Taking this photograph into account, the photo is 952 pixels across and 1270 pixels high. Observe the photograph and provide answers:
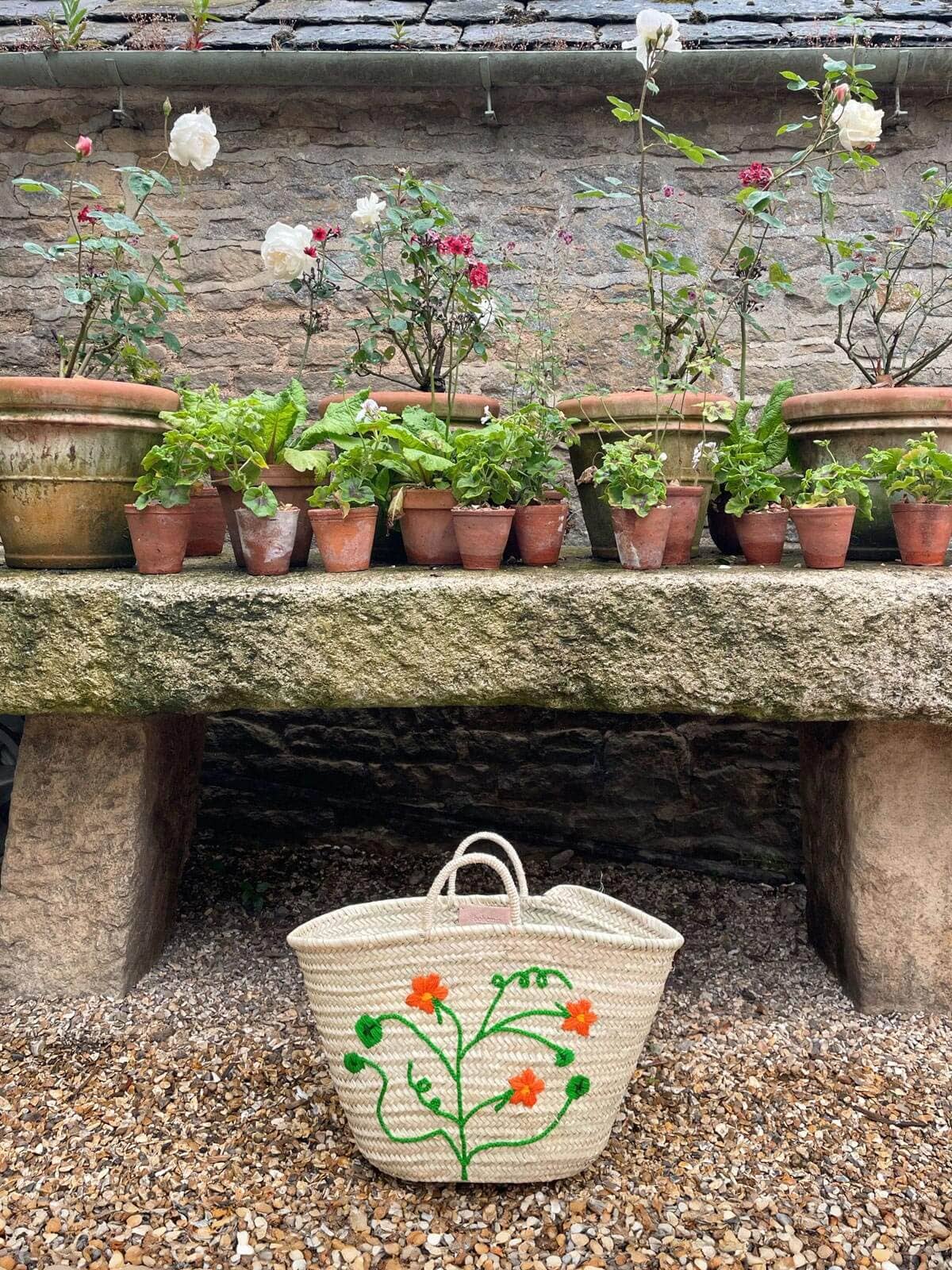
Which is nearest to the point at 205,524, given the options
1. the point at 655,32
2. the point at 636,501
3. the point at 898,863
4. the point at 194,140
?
the point at 194,140

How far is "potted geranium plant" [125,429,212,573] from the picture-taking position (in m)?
1.97

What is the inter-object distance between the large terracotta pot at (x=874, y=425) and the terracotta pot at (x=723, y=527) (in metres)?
0.25

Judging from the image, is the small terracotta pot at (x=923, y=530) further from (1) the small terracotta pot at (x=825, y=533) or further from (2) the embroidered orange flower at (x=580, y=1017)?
(2) the embroidered orange flower at (x=580, y=1017)

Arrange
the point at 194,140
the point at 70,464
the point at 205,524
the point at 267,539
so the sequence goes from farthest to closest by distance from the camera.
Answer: the point at 205,524
the point at 194,140
the point at 70,464
the point at 267,539

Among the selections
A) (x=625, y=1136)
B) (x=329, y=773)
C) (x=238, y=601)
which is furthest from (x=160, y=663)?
(x=329, y=773)

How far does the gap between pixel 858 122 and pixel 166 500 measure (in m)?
1.77

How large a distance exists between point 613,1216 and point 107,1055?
3.52 feet

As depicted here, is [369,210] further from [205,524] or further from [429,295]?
[205,524]

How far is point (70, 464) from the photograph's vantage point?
2.09 meters

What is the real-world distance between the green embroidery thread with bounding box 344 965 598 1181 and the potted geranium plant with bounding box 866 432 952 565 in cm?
122

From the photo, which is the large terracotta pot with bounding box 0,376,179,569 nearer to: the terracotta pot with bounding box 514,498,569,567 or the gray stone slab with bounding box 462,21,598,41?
the terracotta pot with bounding box 514,498,569,567

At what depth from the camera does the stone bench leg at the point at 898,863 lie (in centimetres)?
203

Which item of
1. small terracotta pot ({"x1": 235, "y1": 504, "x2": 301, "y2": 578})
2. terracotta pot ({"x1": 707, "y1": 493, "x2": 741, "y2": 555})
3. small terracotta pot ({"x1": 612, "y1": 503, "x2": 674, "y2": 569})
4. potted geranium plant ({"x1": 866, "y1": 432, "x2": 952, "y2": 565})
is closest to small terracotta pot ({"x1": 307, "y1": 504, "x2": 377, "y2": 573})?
small terracotta pot ({"x1": 235, "y1": 504, "x2": 301, "y2": 578})

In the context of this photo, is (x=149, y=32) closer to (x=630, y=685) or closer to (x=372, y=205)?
(x=372, y=205)
